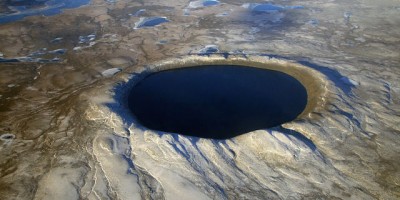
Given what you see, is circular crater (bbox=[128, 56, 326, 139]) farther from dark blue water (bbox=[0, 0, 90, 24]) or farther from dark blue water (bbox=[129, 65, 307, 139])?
dark blue water (bbox=[0, 0, 90, 24])

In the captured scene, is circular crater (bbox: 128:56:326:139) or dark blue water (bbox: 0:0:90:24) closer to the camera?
circular crater (bbox: 128:56:326:139)

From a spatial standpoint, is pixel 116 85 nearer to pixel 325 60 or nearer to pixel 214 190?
pixel 214 190

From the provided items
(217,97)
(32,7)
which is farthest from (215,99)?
(32,7)

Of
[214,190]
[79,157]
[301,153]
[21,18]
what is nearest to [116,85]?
[79,157]

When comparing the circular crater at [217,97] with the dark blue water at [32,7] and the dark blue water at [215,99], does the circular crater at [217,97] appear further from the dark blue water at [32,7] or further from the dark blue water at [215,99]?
the dark blue water at [32,7]

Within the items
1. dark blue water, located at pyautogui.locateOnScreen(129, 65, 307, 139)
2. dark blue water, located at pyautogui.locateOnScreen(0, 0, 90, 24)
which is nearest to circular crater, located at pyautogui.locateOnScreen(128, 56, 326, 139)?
dark blue water, located at pyautogui.locateOnScreen(129, 65, 307, 139)

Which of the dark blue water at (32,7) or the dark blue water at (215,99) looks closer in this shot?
the dark blue water at (215,99)

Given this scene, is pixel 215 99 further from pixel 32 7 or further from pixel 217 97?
pixel 32 7

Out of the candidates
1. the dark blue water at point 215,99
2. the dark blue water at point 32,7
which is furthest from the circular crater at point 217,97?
the dark blue water at point 32,7
